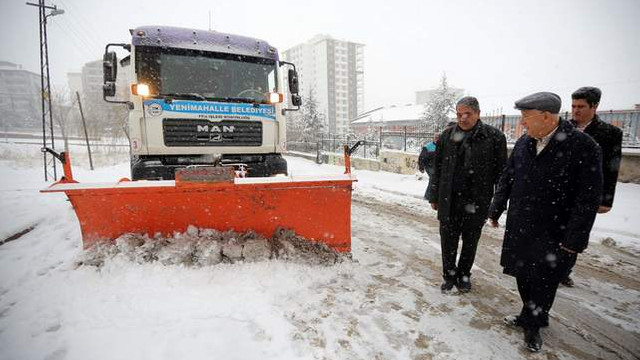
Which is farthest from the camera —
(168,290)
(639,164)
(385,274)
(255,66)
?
(639,164)

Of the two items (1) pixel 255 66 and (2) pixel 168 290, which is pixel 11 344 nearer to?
(2) pixel 168 290

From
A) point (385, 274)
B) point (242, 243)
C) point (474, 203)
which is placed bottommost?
point (385, 274)

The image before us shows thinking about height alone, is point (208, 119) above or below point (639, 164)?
above

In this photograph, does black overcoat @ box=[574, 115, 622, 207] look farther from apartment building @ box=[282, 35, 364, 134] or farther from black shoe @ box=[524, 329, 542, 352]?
apartment building @ box=[282, 35, 364, 134]

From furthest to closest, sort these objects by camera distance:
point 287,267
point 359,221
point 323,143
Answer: point 323,143 → point 359,221 → point 287,267

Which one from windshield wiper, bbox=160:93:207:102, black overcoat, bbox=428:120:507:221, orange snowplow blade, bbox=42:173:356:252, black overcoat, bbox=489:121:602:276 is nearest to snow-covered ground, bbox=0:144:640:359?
orange snowplow blade, bbox=42:173:356:252

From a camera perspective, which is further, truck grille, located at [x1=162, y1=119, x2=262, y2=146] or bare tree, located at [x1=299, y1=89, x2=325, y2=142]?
bare tree, located at [x1=299, y1=89, x2=325, y2=142]

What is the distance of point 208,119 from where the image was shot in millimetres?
4867

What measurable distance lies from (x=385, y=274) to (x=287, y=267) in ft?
3.59

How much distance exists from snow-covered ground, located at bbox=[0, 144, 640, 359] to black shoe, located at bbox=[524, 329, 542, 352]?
2.4 inches

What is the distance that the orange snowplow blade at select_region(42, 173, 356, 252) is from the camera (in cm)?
324

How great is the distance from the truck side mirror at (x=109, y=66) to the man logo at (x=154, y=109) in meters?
0.94

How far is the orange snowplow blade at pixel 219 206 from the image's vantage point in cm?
324

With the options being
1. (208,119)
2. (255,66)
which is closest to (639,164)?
(255,66)
